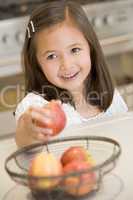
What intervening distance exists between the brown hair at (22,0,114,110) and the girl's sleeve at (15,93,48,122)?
5 cm

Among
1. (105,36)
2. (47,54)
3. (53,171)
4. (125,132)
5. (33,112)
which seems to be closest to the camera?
(53,171)

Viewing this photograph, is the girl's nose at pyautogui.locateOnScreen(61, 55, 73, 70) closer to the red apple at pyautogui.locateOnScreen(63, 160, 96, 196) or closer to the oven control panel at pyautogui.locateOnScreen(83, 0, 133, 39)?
the red apple at pyautogui.locateOnScreen(63, 160, 96, 196)

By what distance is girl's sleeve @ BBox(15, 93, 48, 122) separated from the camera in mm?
1129

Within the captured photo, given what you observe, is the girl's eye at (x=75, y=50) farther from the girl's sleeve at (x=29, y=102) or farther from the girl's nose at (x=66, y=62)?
the girl's sleeve at (x=29, y=102)

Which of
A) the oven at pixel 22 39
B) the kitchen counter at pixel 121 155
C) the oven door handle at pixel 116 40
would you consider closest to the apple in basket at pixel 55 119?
the kitchen counter at pixel 121 155

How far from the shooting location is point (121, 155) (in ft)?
2.82

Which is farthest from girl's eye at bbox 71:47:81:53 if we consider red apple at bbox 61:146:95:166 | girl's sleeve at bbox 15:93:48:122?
red apple at bbox 61:146:95:166

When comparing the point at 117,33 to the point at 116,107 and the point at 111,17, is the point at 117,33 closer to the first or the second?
the point at 111,17

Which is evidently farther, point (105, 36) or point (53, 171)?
point (105, 36)

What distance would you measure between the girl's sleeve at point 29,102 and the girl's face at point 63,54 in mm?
60

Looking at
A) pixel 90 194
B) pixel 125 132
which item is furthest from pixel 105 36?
pixel 90 194

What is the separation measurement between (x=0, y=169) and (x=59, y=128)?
0.45 ft

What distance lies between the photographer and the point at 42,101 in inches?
46.1

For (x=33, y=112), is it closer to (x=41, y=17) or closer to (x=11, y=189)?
(x=11, y=189)
